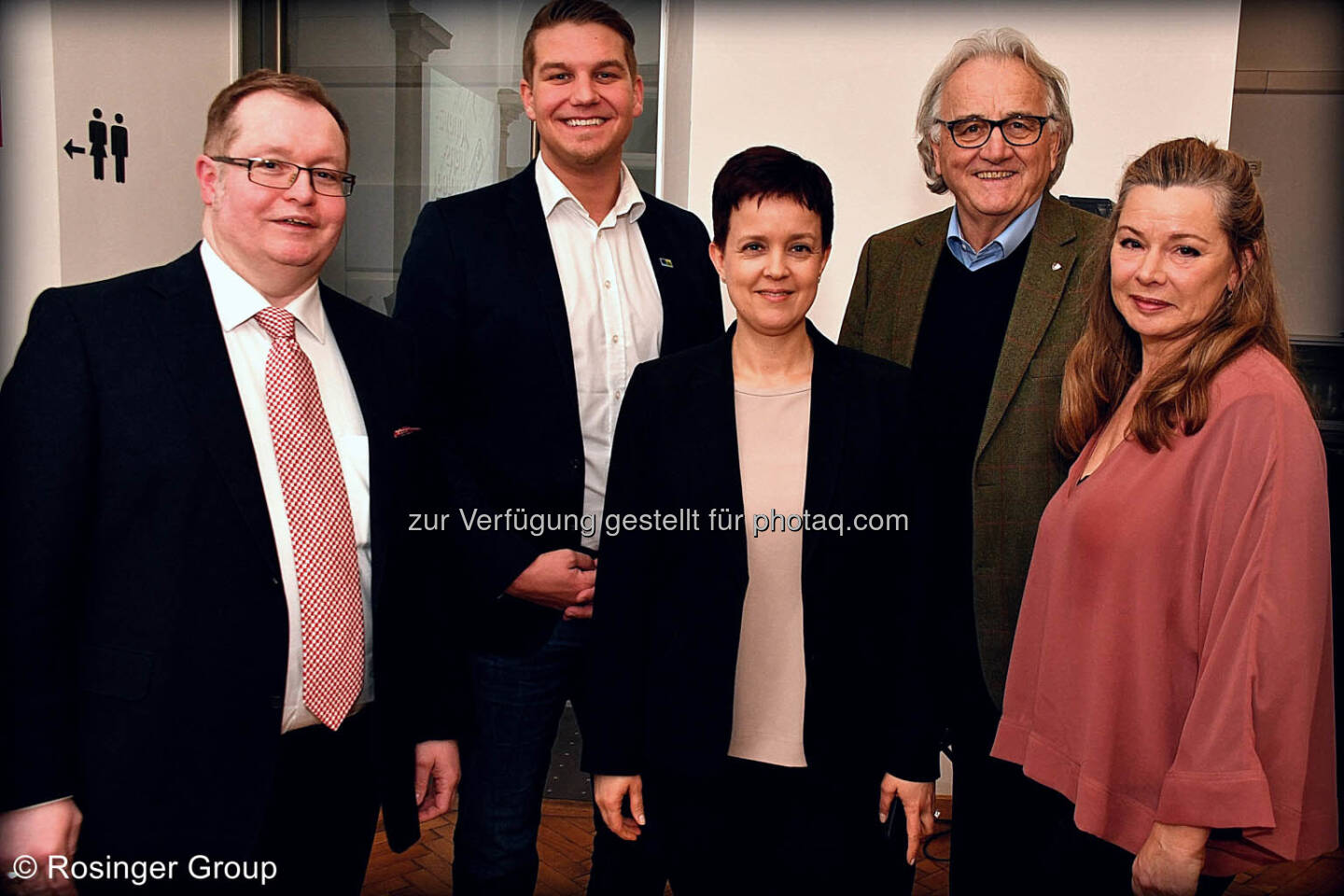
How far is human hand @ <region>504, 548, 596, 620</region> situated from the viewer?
2021 mm

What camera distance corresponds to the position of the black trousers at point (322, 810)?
162cm

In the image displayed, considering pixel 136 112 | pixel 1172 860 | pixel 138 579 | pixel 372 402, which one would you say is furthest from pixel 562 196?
pixel 136 112

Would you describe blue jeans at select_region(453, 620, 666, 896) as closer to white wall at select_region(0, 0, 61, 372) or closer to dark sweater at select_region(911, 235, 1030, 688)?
dark sweater at select_region(911, 235, 1030, 688)

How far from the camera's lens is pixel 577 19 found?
2.10 m

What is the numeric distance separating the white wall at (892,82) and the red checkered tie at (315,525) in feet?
7.56

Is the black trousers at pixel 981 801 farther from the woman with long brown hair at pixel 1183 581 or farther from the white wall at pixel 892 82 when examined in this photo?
the white wall at pixel 892 82

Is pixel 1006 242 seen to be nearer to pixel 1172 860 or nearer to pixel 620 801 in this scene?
pixel 1172 860

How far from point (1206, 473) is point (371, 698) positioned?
4.66ft

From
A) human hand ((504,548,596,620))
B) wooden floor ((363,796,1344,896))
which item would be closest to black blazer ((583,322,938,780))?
human hand ((504,548,596,620))

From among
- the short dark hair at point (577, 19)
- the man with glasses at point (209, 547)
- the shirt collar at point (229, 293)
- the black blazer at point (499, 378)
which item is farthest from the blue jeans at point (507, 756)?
the short dark hair at point (577, 19)

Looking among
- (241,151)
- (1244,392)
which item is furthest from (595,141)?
(1244,392)

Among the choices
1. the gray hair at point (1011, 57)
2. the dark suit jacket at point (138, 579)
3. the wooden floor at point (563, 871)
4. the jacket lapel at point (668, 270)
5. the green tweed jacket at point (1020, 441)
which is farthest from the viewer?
the wooden floor at point (563, 871)

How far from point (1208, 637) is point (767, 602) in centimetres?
68

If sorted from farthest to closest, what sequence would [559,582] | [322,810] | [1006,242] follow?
[1006,242]
[559,582]
[322,810]
